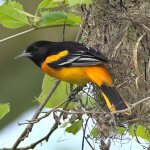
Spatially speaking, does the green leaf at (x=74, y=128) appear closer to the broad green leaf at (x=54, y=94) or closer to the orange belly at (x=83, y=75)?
the broad green leaf at (x=54, y=94)

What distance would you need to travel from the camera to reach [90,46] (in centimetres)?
260

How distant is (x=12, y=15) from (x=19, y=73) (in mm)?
1555

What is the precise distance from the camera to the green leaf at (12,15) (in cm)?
237

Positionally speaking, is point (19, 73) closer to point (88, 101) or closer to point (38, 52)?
point (38, 52)

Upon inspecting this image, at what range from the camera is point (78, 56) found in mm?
2645

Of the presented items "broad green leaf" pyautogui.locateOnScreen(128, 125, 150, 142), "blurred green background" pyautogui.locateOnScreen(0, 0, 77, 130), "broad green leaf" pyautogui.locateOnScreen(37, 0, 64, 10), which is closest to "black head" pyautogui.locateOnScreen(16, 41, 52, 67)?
"broad green leaf" pyautogui.locateOnScreen(37, 0, 64, 10)

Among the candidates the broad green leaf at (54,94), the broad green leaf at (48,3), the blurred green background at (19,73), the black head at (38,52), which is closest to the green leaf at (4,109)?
the broad green leaf at (54,94)

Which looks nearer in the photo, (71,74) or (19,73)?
(71,74)

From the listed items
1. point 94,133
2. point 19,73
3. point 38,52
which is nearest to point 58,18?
point 94,133

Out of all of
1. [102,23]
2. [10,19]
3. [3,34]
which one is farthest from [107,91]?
[3,34]

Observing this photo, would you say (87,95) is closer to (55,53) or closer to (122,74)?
(122,74)

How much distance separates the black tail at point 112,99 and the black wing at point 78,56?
0.34 feet

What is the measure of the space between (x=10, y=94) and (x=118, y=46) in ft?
5.01

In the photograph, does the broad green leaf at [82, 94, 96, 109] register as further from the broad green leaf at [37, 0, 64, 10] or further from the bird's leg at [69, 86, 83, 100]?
the broad green leaf at [37, 0, 64, 10]
